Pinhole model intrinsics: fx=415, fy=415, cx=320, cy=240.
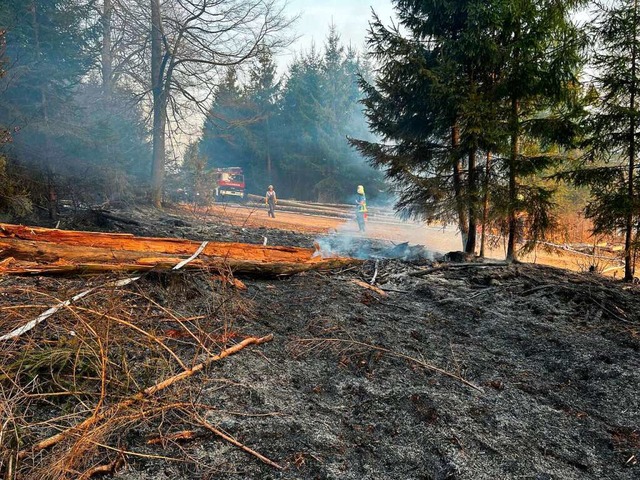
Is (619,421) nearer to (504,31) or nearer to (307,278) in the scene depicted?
(307,278)

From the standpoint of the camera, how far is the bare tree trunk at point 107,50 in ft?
56.4

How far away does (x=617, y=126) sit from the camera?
8148 millimetres

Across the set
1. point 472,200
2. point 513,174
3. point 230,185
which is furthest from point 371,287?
point 230,185

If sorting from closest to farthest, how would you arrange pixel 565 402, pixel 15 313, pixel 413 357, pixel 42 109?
pixel 15 313
pixel 565 402
pixel 413 357
pixel 42 109

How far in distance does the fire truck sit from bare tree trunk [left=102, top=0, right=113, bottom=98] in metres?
Answer: 12.7

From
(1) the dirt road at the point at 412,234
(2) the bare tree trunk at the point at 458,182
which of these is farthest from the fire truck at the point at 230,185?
(2) the bare tree trunk at the point at 458,182

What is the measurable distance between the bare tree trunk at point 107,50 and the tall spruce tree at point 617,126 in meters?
17.6

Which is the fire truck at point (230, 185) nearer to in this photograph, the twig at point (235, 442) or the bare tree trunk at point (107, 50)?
the bare tree trunk at point (107, 50)

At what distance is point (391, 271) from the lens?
7770 mm

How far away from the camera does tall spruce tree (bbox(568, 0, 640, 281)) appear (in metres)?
7.88

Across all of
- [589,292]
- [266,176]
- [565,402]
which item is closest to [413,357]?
[565,402]

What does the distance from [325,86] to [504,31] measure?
104 feet

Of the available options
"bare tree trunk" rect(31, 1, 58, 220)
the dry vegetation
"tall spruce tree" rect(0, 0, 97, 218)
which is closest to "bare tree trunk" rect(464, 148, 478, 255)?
the dry vegetation

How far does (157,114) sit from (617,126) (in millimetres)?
16897
